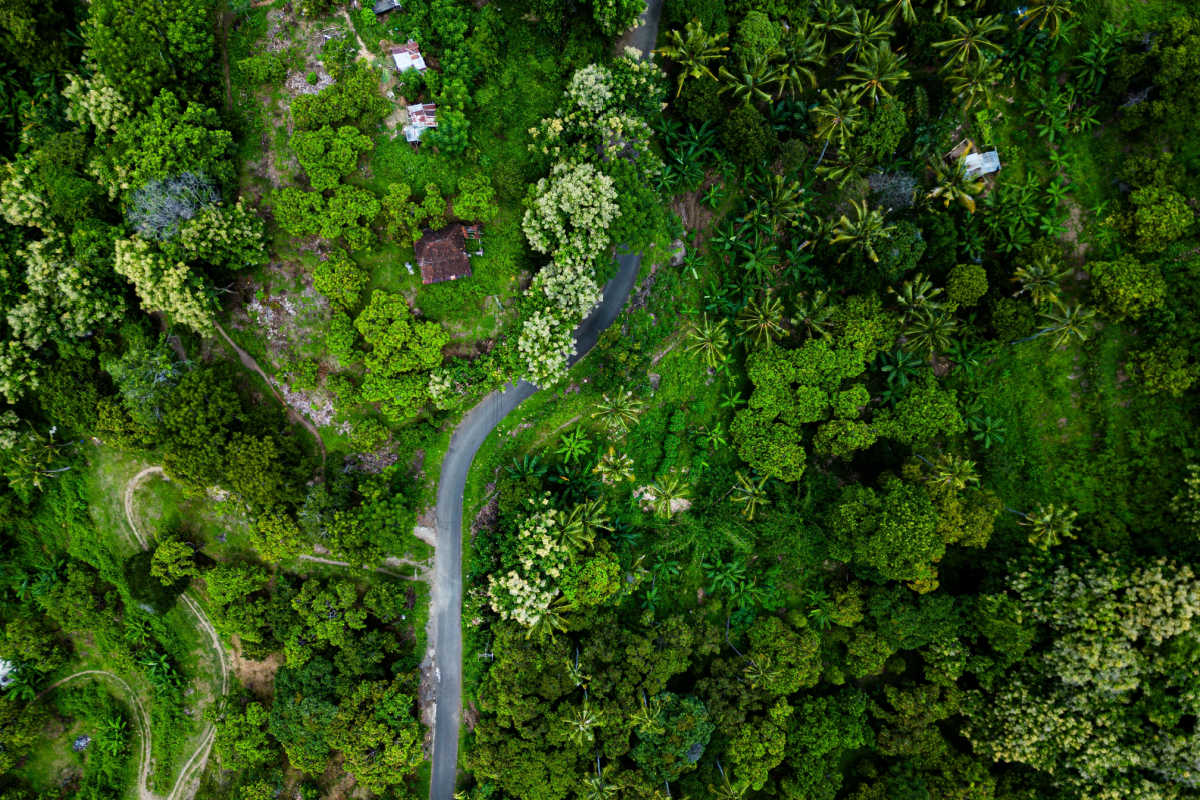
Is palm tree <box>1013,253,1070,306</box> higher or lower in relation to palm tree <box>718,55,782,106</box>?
lower

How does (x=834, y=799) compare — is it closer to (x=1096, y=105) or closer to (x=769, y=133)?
(x=769, y=133)

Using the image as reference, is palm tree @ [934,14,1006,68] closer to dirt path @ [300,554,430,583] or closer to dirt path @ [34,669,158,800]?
dirt path @ [300,554,430,583]

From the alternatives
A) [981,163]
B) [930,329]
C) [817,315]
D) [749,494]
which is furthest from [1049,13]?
[749,494]

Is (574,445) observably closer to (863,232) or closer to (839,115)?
(863,232)

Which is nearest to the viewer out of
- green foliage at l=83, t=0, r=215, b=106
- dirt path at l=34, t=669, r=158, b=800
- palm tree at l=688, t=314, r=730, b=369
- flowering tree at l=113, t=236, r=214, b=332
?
green foliage at l=83, t=0, r=215, b=106

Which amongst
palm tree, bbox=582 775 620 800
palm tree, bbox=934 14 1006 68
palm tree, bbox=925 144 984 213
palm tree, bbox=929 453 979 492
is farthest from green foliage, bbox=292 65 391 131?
palm tree, bbox=582 775 620 800

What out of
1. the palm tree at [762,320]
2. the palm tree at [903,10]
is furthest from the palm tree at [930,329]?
the palm tree at [903,10]
